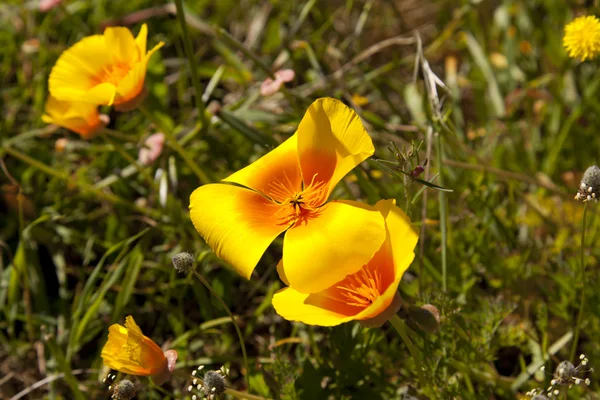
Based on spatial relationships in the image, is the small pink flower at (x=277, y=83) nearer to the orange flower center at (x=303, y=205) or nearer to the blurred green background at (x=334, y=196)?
the blurred green background at (x=334, y=196)

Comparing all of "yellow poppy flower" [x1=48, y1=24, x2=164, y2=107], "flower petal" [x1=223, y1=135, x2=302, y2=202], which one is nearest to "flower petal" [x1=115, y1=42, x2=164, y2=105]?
"yellow poppy flower" [x1=48, y1=24, x2=164, y2=107]

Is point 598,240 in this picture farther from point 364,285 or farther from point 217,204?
point 217,204

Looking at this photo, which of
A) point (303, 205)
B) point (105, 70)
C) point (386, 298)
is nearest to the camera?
point (386, 298)

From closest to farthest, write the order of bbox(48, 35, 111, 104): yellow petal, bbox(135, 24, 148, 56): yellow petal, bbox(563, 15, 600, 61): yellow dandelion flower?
bbox(563, 15, 600, 61): yellow dandelion flower
bbox(135, 24, 148, 56): yellow petal
bbox(48, 35, 111, 104): yellow petal

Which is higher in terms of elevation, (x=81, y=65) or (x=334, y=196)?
(x=81, y=65)

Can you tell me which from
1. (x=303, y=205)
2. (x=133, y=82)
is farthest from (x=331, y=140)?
(x=133, y=82)

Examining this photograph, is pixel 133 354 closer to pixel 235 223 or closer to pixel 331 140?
pixel 235 223

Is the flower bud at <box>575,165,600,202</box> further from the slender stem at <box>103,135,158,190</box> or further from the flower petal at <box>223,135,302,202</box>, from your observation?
the slender stem at <box>103,135,158,190</box>
